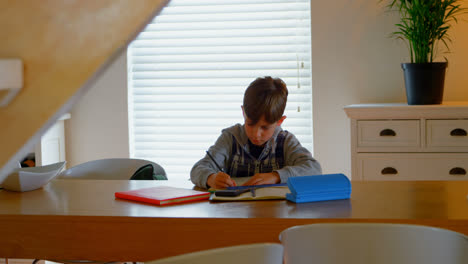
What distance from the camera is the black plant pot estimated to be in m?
3.09

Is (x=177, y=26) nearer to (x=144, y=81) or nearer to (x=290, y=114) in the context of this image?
(x=144, y=81)

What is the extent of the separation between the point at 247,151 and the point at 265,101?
25 cm

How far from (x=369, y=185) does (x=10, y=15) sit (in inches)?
72.6

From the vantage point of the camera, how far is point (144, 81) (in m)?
3.98

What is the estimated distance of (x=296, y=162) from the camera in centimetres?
217

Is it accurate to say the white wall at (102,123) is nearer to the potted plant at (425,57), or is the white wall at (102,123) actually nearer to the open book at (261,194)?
the potted plant at (425,57)

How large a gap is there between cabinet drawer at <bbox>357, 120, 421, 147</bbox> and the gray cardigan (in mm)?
936

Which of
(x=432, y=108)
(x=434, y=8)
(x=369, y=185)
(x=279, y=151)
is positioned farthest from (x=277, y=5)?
(x=369, y=185)

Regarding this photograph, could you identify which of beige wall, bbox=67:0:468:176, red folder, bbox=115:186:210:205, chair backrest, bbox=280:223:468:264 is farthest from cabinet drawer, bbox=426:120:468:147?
chair backrest, bbox=280:223:468:264

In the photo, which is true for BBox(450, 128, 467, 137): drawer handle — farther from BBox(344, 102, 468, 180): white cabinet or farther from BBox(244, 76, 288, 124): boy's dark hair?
BBox(244, 76, 288, 124): boy's dark hair

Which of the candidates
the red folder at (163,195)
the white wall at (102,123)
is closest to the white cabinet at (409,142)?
the red folder at (163,195)

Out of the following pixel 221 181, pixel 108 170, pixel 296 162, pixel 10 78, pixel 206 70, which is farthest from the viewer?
pixel 206 70

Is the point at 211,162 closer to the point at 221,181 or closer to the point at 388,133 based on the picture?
the point at 221,181

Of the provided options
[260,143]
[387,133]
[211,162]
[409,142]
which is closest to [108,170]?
[211,162]
